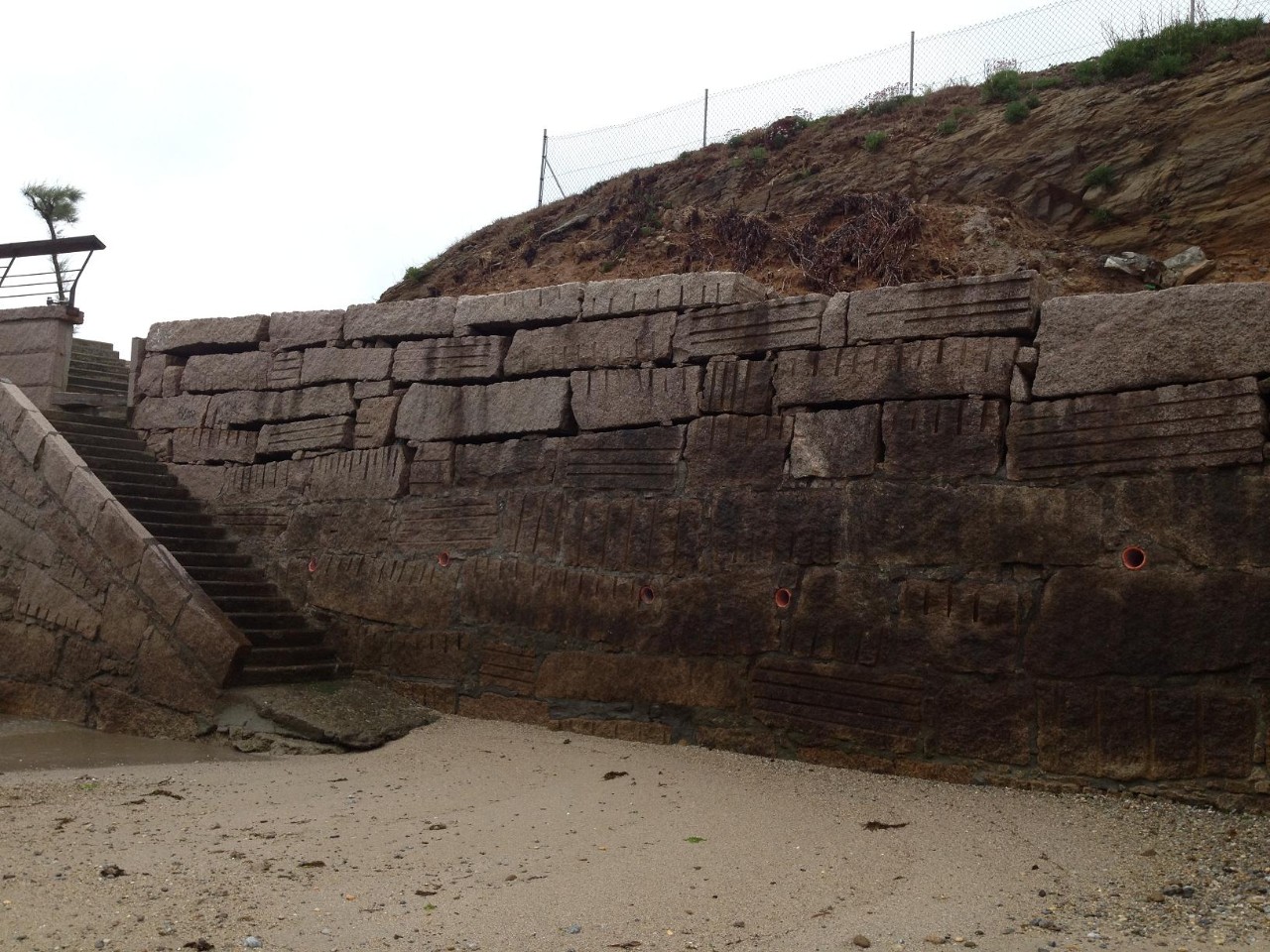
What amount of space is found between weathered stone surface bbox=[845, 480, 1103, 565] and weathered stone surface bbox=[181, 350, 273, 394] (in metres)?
4.75

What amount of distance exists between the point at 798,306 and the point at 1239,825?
10.1 ft

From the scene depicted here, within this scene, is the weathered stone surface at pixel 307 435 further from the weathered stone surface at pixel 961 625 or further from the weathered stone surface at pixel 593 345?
the weathered stone surface at pixel 961 625

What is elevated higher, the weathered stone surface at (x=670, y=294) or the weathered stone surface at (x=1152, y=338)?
the weathered stone surface at (x=670, y=294)

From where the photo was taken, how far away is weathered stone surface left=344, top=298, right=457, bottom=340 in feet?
24.2

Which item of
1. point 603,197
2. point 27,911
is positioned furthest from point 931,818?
point 603,197

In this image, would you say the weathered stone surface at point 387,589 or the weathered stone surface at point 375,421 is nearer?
the weathered stone surface at point 387,589

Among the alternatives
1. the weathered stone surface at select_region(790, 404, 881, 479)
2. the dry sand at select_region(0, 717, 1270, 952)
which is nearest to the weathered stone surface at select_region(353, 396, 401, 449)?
the dry sand at select_region(0, 717, 1270, 952)

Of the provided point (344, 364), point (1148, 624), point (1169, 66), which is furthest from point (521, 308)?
point (1169, 66)

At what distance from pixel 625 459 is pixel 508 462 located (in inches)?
34.0

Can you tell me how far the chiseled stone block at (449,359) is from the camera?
709cm

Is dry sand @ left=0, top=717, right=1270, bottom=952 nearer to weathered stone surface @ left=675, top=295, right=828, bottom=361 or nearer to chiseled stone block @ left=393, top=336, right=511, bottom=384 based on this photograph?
weathered stone surface @ left=675, top=295, right=828, bottom=361

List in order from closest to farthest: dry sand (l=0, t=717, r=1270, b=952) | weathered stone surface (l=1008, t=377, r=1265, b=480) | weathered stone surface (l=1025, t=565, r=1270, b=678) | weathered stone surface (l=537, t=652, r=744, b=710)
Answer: dry sand (l=0, t=717, r=1270, b=952), weathered stone surface (l=1025, t=565, r=1270, b=678), weathered stone surface (l=1008, t=377, r=1265, b=480), weathered stone surface (l=537, t=652, r=744, b=710)

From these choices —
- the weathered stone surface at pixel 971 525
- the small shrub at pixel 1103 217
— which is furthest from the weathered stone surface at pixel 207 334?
the small shrub at pixel 1103 217

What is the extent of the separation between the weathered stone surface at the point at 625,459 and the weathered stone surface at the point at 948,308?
117 centimetres
